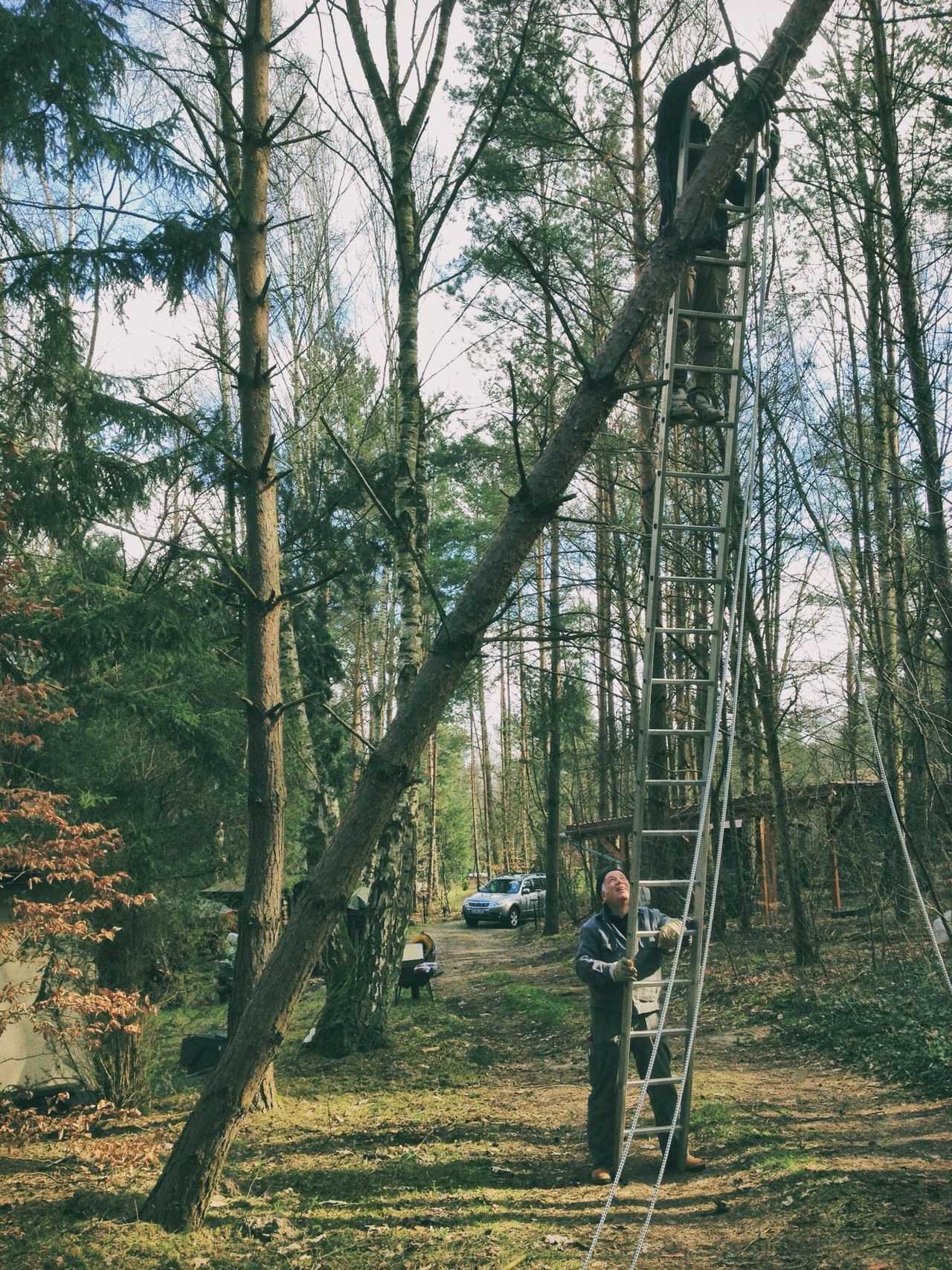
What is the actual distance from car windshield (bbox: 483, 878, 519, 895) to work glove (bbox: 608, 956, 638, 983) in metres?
30.7

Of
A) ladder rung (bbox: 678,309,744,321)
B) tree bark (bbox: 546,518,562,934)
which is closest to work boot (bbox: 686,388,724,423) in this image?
ladder rung (bbox: 678,309,744,321)

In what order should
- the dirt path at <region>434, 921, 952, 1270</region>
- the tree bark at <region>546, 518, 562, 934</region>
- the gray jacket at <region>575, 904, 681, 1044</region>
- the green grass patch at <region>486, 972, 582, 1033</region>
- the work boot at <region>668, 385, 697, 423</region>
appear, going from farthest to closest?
1. the tree bark at <region>546, 518, 562, 934</region>
2. the green grass patch at <region>486, 972, 582, 1033</region>
3. the gray jacket at <region>575, 904, 681, 1044</region>
4. the work boot at <region>668, 385, 697, 423</region>
5. the dirt path at <region>434, 921, 952, 1270</region>

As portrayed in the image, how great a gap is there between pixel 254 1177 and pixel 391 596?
24603mm

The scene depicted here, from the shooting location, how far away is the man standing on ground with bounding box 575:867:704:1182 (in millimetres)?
5914

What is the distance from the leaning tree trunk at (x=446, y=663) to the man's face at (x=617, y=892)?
2023 millimetres

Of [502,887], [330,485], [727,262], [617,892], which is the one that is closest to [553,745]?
[330,485]

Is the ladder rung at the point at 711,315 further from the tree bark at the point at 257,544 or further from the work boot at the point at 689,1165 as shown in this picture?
the work boot at the point at 689,1165

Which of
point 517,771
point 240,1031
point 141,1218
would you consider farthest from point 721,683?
point 517,771

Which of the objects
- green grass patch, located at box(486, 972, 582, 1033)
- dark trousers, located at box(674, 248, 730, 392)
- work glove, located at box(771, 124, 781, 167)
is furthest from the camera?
green grass patch, located at box(486, 972, 582, 1033)

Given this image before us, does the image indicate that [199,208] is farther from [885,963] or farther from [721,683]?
[885,963]

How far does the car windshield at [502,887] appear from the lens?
35.6 metres

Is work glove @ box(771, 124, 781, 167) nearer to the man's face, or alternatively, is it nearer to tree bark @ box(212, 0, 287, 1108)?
tree bark @ box(212, 0, 287, 1108)

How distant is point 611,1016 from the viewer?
19.6 feet

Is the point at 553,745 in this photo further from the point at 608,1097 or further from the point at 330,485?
the point at 608,1097
